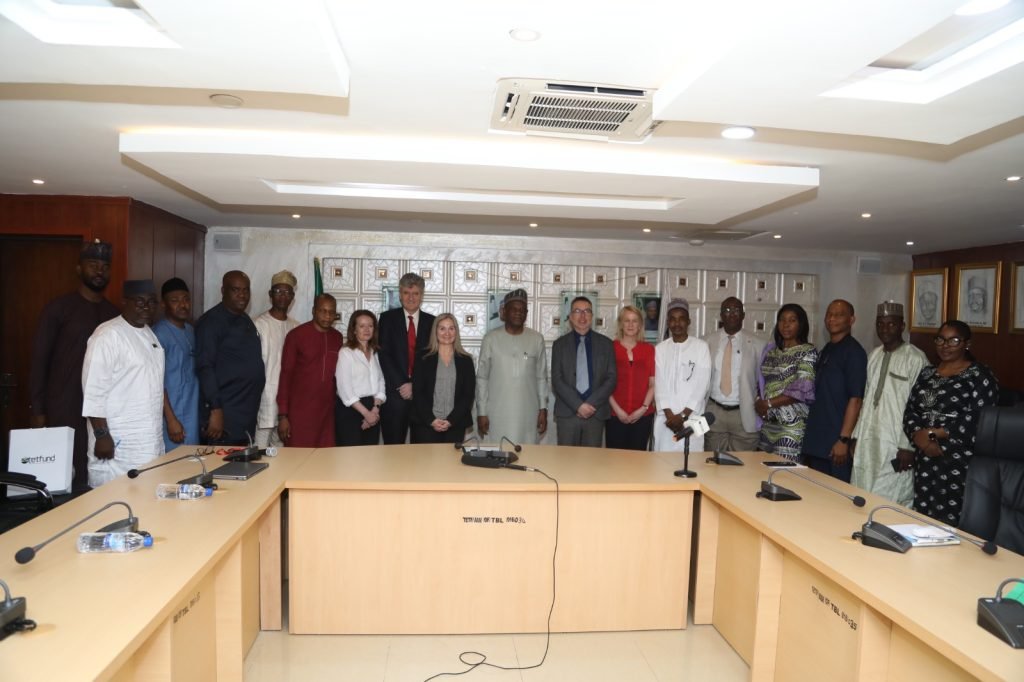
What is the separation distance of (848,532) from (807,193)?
2.47m

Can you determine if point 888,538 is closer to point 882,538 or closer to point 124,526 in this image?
point 882,538

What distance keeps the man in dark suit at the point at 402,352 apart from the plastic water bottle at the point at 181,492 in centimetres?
216

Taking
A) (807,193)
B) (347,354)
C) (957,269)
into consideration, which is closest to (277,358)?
(347,354)

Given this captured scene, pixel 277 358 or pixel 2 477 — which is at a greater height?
pixel 277 358

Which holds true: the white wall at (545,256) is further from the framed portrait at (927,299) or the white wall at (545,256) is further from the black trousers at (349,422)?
the black trousers at (349,422)

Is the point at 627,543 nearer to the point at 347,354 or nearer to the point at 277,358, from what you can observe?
the point at 347,354

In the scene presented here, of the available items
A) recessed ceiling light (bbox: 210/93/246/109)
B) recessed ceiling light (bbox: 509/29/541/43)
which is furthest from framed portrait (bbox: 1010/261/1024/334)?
recessed ceiling light (bbox: 210/93/246/109)

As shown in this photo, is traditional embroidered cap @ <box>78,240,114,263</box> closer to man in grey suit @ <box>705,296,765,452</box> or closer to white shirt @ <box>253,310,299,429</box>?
white shirt @ <box>253,310,299,429</box>

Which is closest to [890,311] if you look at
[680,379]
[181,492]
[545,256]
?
[680,379]

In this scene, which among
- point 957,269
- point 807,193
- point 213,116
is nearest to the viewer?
point 213,116

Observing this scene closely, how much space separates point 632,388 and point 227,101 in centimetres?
338

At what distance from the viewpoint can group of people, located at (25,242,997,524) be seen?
3691 mm

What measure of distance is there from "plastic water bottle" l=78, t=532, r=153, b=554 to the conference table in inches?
5.2

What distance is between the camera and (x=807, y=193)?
13.7 feet
